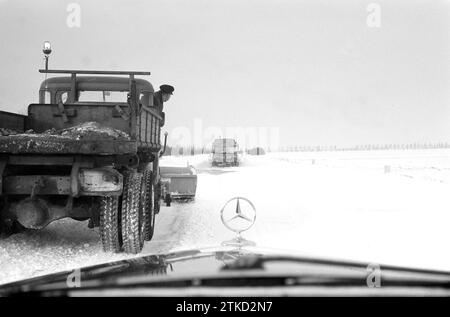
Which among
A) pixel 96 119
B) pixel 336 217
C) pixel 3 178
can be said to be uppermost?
pixel 96 119

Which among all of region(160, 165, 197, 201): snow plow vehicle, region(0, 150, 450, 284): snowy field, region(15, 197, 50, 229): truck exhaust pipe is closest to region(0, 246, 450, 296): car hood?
region(0, 150, 450, 284): snowy field

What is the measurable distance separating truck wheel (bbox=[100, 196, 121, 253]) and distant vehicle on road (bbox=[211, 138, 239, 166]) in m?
30.4

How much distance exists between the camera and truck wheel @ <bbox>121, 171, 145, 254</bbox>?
472 cm

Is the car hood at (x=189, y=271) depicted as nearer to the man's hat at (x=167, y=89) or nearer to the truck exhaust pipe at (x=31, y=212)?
the truck exhaust pipe at (x=31, y=212)

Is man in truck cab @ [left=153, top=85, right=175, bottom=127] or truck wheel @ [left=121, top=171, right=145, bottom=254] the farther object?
man in truck cab @ [left=153, top=85, right=175, bottom=127]

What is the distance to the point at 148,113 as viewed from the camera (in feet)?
18.7

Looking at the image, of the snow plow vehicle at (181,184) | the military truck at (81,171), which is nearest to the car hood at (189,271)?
the military truck at (81,171)

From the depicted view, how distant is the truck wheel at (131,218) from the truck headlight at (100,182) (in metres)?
0.36

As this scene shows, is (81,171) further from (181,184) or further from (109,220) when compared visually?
(181,184)

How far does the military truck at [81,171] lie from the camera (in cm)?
441

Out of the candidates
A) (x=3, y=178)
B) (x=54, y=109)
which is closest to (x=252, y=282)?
(x=3, y=178)

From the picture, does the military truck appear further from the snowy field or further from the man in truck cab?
the man in truck cab
